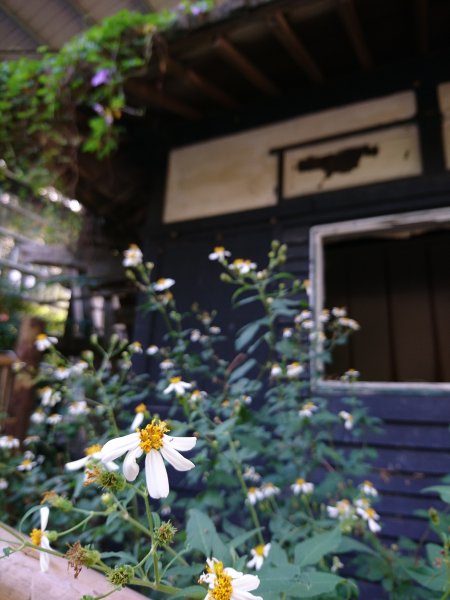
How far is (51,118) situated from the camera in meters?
2.55

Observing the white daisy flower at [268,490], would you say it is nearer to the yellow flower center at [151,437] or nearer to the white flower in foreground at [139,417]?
the white flower in foreground at [139,417]

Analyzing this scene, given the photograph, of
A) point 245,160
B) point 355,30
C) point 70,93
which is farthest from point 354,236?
point 70,93

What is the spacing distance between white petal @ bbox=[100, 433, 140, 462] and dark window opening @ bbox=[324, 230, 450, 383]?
324 cm

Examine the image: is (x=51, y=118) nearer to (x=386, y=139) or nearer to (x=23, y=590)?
(x=386, y=139)

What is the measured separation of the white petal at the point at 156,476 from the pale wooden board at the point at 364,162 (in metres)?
2.32

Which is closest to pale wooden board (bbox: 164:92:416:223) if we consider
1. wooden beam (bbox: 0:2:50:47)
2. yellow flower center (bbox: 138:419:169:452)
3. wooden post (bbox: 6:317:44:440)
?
wooden beam (bbox: 0:2:50:47)

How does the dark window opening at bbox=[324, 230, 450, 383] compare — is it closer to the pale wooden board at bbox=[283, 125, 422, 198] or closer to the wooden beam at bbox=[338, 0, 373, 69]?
the pale wooden board at bbox=[283, 125, 422, 198]

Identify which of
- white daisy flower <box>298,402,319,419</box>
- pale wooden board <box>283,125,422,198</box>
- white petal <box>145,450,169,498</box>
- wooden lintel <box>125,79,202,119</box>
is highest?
wooden lintel <box>125,79,202,119</box>

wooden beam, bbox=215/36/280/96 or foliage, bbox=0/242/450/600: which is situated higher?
wooden beam, bbox=215/36/280/96

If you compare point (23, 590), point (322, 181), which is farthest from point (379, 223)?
point (23, 590)

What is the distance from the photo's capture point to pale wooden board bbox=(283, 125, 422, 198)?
2.36m

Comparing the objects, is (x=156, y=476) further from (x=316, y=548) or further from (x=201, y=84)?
(x=201, y=84)

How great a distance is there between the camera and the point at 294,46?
2.29 metres

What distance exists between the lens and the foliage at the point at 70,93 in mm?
2230
